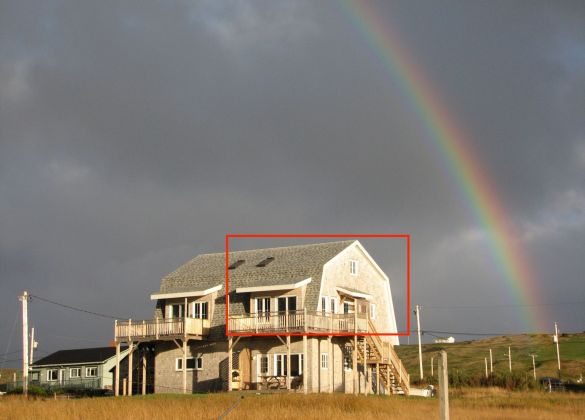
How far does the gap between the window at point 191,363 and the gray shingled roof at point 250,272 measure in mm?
1780

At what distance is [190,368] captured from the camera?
48000mm

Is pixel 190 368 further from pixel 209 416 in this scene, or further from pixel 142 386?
pixel 209 416

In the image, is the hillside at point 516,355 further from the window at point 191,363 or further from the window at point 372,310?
the window at point 191,363

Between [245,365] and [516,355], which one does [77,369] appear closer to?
[245,365]

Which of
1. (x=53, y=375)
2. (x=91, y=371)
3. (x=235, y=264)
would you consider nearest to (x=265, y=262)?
(x=235, y=264)

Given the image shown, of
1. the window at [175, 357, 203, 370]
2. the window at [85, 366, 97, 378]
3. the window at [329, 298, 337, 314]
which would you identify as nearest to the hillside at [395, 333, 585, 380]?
the window at [329, 298, 337, 314]

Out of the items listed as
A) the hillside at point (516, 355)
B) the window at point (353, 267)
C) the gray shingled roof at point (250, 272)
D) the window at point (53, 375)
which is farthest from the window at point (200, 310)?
the hillside at point (516, 355)

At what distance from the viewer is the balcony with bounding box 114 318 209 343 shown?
46219 millimetres

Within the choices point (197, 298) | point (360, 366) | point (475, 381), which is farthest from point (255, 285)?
point (475, 381)

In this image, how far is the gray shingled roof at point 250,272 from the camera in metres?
46.9

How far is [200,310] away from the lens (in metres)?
49.1

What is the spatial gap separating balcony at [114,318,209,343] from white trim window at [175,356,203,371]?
161 centimetres

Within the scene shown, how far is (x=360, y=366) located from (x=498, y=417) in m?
20.6

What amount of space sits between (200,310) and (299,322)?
8375 millimetres
